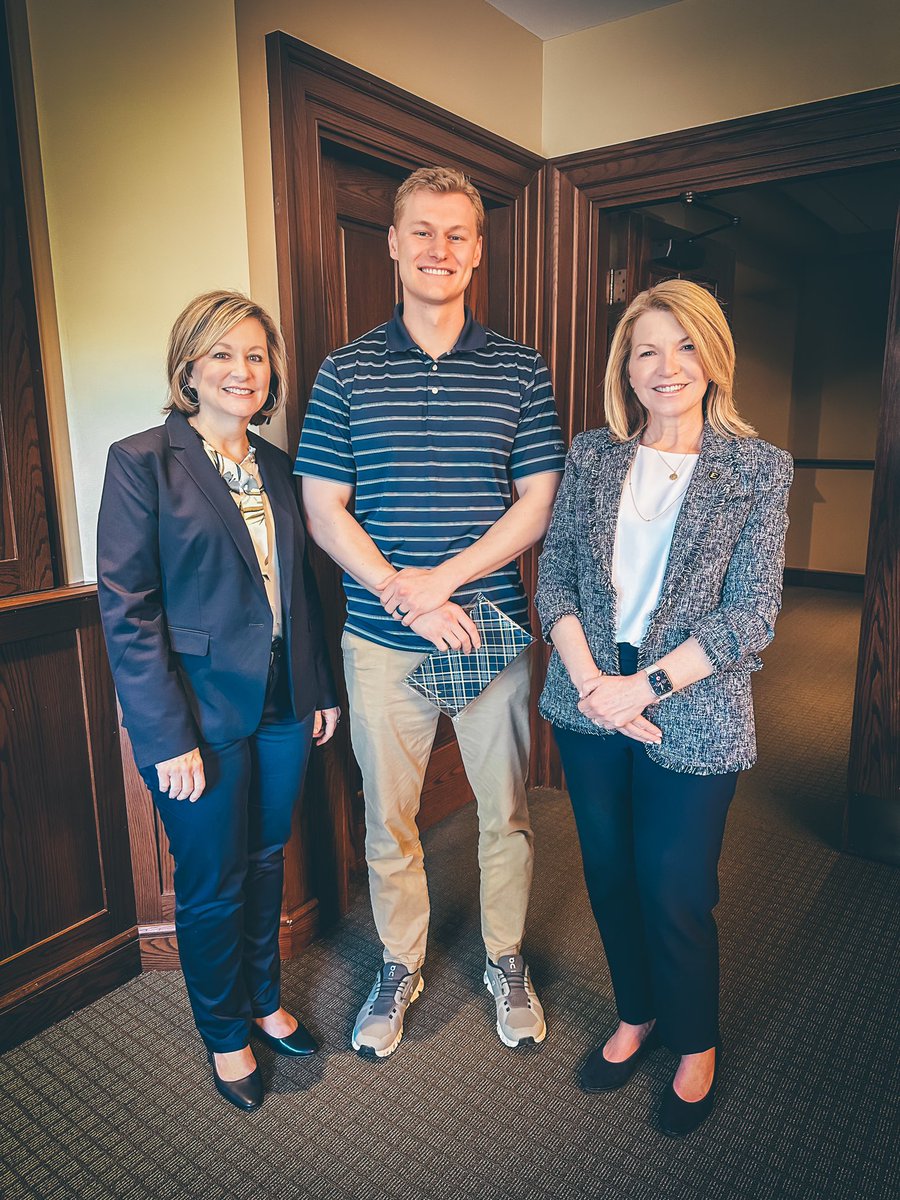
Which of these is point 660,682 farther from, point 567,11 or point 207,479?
point 567,11

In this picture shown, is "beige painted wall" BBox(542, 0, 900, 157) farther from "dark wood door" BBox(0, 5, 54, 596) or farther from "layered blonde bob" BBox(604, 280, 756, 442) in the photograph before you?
"dark wood door" BBox(0, 5, 54, 596)

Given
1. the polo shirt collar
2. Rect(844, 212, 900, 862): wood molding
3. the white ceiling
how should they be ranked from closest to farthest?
the polo shirt collar < Rect(844, 212, 900, 862): wood molding < the white ceiling

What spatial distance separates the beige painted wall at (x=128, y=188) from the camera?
5.54 feet

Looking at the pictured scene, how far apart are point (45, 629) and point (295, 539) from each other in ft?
1.96

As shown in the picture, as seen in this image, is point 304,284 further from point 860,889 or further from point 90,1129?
point 860,889

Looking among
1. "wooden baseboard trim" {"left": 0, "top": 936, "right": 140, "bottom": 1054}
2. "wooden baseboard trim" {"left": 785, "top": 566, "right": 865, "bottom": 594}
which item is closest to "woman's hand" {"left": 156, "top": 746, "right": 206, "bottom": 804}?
"wooden baseboard trim" {"left": 0, "top": 936, "right": 140, "bottom": 1054}

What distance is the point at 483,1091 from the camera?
1606mm

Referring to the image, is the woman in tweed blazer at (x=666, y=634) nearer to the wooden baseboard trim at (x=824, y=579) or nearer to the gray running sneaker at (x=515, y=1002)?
the gray running sneaker at (x=515, y=1002)

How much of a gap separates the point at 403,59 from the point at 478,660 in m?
1.59

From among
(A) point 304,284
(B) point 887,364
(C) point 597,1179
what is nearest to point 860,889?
(C) point 597,1179

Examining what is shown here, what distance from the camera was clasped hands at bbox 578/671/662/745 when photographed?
4.49 ft

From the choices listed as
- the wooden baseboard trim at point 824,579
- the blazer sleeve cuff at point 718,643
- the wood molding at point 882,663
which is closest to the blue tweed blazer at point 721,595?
the blazer sleeve cuff at point 718,643

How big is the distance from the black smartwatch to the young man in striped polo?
1.23 ft

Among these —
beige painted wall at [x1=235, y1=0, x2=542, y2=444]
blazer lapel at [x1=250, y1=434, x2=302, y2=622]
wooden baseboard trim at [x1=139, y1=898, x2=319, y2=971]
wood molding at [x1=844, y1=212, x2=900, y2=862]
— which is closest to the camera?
blazer lapel at [x1=250, y1=434, x2=302, y2=622]
